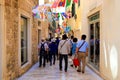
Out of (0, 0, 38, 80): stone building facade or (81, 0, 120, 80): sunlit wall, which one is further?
(81, 0, 120, 80): sunlit wall

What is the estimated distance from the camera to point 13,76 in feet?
36.2

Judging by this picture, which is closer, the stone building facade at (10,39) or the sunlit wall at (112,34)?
the stone building facade at (10,39)

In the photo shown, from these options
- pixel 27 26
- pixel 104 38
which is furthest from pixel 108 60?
pixel 27 26

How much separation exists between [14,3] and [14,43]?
158 centimetres

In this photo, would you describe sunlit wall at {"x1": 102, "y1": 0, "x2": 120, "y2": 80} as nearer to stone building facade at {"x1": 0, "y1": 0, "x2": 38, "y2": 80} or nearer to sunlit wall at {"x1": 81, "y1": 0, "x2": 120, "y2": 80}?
sunlit wall at {"x1": 81, "y1": 0, "x2": 120, "y2": 80}

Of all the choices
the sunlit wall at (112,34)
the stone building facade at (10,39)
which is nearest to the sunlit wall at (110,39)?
the sunlit wall at (112,34)

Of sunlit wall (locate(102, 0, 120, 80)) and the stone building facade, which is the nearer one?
the stone building facade

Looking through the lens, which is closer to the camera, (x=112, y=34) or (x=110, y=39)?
(x=112, y=34)

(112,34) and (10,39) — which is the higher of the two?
(112,34)

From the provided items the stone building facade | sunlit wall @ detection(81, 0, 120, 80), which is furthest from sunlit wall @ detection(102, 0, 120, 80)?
the stone building facade

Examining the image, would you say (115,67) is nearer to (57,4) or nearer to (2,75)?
(2,75)

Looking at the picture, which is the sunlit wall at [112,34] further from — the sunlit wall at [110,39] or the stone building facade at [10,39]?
the stone building facade at [10,39]

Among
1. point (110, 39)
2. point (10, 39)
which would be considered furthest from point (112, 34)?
point (10, 39)

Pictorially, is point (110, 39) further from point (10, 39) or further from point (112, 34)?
point (10, 39)
